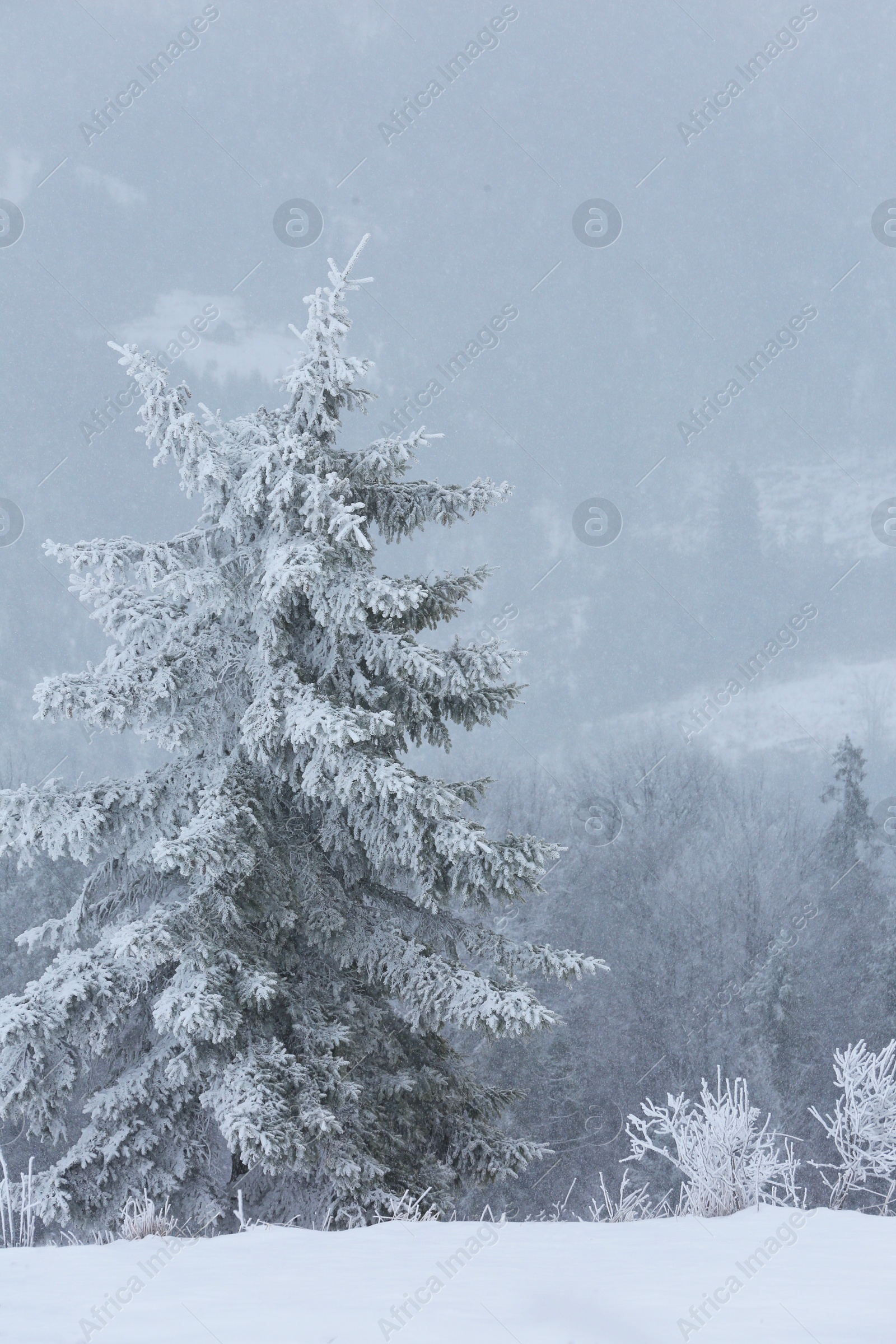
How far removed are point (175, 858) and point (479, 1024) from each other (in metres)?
2.57

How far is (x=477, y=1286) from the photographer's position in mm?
3430

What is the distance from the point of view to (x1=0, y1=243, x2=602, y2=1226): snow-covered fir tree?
23.6 ft

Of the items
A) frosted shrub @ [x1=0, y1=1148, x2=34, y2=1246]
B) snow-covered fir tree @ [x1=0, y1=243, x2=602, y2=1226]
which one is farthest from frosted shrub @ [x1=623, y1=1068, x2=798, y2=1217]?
frosted shrub @ [x1=0, y1=1148, x2=34, y2=1246]

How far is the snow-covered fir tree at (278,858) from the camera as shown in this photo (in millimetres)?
7207

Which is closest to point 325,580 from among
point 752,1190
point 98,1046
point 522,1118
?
point 98,1046

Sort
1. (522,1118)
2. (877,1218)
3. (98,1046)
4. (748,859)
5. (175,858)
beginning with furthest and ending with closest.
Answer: (748,859) < (522,1118) < (98,1046) < (175,858) < (877,1218)

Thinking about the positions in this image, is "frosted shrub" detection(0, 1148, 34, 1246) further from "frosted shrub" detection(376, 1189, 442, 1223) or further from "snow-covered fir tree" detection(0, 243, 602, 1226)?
"frosted shrub" detection(376, 1189, 442, 1223)

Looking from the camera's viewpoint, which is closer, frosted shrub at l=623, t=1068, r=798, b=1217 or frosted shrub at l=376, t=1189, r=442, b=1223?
frosted shrub at l=623, t=1068, r=798, b=1217

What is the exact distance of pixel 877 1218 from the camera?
4504 millimetres

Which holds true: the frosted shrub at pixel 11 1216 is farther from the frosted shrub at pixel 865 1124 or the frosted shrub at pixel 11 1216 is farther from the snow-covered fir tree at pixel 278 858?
the frosted shrub at pixel 865 1124

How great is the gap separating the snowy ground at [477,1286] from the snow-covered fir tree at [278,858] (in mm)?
2557

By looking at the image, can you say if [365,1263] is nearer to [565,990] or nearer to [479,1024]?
[479,1024]

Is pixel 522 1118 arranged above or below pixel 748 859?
below

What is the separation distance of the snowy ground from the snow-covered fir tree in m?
2.56
